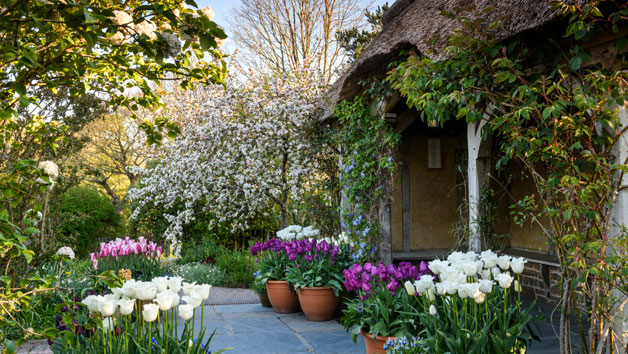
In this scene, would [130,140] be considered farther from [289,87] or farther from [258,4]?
[289,87]

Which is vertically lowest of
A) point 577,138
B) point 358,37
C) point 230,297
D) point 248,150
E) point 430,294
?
point 230,297

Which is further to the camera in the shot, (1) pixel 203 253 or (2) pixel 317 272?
(1) pixel 203 253

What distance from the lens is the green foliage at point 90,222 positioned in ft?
31.8

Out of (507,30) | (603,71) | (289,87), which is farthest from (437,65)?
(289,87)

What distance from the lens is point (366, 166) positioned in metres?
5.71

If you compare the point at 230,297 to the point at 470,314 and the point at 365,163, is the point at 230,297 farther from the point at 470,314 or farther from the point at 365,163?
the point at 470,314

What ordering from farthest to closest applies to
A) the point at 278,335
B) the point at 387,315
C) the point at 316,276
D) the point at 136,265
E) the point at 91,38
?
the point at 136,265 < the point at 316,276 < the point at 278,335 < the point at 387,315 < the point at 91,38

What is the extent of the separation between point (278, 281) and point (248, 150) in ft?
10.3

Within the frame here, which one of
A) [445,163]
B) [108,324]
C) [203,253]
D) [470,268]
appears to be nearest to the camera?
[108,324]

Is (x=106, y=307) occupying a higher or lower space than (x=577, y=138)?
lower

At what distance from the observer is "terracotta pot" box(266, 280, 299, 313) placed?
18.2 ft

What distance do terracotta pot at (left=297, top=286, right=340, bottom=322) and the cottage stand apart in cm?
112

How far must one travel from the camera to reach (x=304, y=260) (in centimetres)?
531

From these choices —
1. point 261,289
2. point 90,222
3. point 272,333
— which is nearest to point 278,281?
point 261,289
